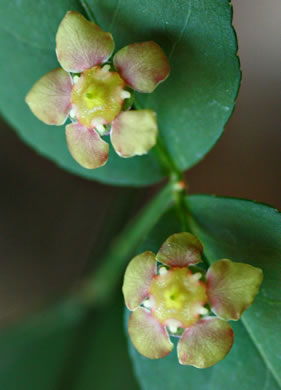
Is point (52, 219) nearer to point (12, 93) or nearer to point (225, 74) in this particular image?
point (12, 93)

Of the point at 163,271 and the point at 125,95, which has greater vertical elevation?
the point at 125,95

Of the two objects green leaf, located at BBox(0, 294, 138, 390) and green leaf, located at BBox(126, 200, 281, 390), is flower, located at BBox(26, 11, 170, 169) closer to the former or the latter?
green leaf, located at BBox(126, 200, 281, 390)

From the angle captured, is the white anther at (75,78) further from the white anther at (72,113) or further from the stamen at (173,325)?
the stamen at (173,325)

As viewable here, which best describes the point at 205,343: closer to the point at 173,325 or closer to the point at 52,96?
the point at 173,325

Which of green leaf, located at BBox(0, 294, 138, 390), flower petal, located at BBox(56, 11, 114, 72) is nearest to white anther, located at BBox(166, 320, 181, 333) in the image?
flower petal, located at BBox(56, 11, 114, 72)

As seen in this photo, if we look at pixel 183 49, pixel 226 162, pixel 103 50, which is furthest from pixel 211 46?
pixel 226 162

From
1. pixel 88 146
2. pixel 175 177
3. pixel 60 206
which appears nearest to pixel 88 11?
pixel 88 146
